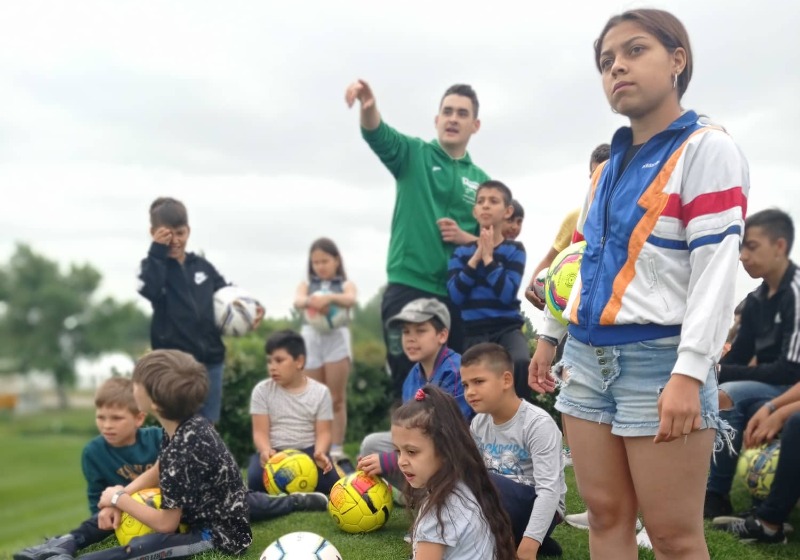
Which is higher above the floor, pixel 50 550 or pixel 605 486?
pixel 605 486

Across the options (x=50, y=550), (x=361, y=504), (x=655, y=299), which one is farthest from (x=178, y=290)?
(x=655, y=299)

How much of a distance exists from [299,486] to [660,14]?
4.40m

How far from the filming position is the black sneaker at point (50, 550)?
464 centimetres

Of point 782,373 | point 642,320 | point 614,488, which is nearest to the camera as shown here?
point 642,320

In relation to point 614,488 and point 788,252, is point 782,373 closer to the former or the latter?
point 788,252

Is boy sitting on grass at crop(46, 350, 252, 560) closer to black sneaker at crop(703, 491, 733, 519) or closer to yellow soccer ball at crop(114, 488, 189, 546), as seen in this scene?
yellow soccer ball at crop(114, 488, 189, 546)

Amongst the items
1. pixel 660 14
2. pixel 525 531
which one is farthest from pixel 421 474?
pixel 660 14

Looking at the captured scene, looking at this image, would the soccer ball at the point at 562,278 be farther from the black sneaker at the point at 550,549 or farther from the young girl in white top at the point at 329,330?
the young girl in white top at the point at 329,330

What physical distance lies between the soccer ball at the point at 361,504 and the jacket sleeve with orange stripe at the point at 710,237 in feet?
9.99

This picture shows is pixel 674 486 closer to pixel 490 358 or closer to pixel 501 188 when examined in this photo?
pixel 490 358

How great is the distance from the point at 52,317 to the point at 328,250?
88.9m

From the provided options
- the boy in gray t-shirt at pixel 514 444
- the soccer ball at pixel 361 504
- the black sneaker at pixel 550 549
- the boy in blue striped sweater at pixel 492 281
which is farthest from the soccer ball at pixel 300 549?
the boy in blue striped sweater at pixel 492 281

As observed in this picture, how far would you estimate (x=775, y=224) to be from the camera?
527cm

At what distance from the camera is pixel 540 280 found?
13.7ft
